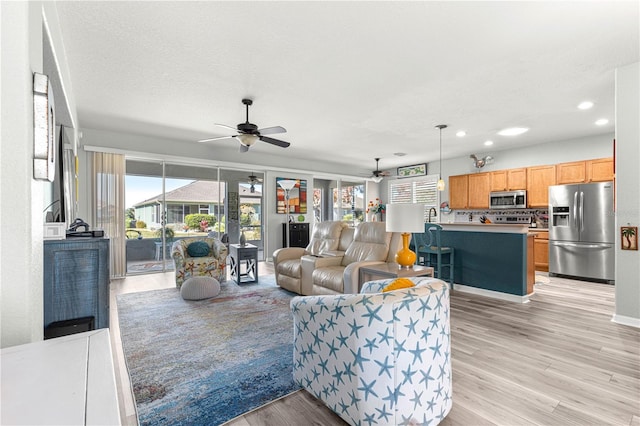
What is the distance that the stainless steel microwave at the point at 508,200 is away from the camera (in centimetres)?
629

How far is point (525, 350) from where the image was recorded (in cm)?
248

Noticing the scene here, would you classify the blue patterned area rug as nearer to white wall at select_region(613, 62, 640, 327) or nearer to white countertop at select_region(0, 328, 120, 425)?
white countertop at select_region(0, 328, 120, 425)

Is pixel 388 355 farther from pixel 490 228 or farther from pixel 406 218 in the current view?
pixel 490 228

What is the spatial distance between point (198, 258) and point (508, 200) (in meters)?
6.22

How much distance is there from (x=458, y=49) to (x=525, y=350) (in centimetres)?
262

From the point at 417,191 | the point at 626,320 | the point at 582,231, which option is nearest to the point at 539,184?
the point at 582,231

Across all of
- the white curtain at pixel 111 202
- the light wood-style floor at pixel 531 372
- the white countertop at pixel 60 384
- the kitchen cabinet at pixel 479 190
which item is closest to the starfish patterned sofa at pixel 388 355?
the light wood-style floor at pixel 531 372

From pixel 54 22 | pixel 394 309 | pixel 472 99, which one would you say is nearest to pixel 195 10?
pixel 54 22

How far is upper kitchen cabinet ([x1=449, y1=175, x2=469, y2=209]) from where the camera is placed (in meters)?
7.26

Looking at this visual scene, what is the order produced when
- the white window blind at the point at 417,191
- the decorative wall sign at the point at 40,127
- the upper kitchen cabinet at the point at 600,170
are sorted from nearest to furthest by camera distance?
1. the decorative wall sign at the point at 40,127
2. the upper kitchen cabinet at the point at 600,170
3. the white window blind at the point at 417,191

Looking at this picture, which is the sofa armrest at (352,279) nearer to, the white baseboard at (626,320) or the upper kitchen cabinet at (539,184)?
the white baseboard at (626,320)

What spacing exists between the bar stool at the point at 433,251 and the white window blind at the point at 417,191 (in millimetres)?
3473

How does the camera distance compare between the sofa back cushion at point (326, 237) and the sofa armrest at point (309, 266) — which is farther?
the sofa back cushion at point (326, 237)

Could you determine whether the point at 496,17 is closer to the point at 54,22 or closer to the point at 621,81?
the point at 621,81
